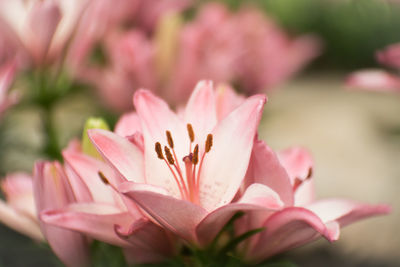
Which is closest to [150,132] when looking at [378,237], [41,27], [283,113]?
[41,27]

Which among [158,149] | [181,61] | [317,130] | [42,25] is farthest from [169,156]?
[317,130]

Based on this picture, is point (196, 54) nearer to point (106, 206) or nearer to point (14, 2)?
point (14, 2)

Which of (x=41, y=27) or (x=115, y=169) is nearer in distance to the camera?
(x=115, y=169)

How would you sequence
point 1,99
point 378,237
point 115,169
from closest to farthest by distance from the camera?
1. point 115,169
2. point 1,99
3. point 378,237

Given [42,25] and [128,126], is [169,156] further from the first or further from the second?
[42,25]

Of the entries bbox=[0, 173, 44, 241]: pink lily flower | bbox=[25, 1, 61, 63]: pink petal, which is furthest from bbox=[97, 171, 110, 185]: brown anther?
bbox=[25, 1, 61, 63]: pink petal

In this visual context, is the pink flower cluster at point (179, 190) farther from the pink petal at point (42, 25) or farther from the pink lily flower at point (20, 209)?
the pink petal at point (42, 25)
